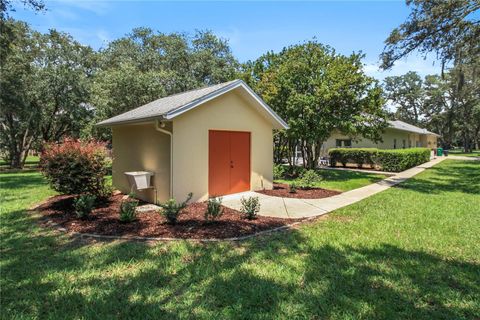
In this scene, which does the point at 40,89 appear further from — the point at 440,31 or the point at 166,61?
the point at 440,31

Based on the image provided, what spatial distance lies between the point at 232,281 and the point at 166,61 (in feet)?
87.8

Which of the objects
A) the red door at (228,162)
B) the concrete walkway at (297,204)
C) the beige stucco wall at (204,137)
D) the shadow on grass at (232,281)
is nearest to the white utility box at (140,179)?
the beige stucco wall at (204,137)

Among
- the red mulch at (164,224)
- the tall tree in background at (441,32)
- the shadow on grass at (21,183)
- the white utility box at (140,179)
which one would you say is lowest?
the red mulch at (164,224)

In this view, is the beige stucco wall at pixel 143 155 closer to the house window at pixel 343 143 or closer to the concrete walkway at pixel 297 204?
the concrete walkway at pixel 297 204

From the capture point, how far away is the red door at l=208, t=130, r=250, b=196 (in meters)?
9.62

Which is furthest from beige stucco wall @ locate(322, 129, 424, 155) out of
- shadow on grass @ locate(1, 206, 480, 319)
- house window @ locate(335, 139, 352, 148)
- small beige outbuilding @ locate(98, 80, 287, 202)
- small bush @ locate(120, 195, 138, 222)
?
shadow on grass @ locate(1, 206, 480, 319)

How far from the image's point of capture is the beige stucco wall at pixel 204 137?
8.58m

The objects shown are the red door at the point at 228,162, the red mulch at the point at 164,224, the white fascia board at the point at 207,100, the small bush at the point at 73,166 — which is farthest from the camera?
the red door at the point at 228,162

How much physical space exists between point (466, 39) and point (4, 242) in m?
18.2

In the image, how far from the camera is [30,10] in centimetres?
1084

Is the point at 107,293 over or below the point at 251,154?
below

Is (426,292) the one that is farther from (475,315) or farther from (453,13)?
(453,13)

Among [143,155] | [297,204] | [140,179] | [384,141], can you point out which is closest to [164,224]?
[140,179]

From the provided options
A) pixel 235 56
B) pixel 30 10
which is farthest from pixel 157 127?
pixel 235 56
